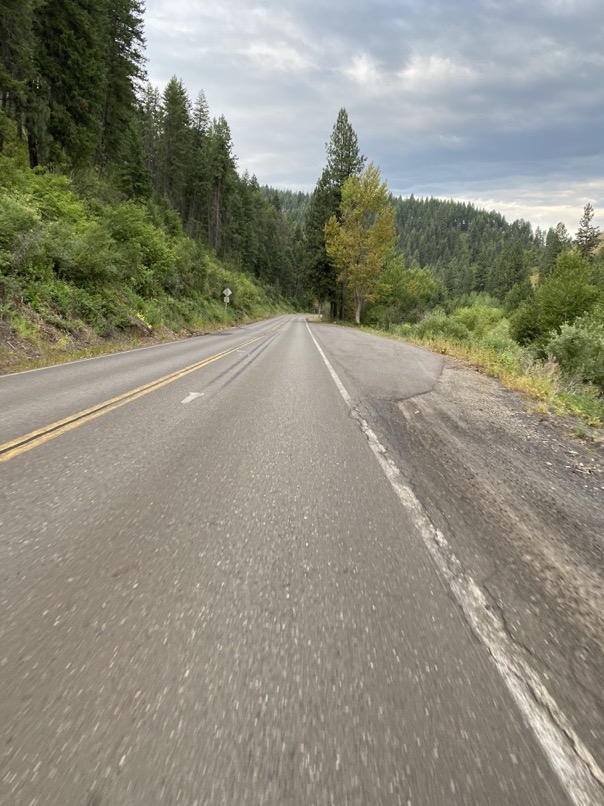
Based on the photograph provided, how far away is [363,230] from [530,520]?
34528 mm

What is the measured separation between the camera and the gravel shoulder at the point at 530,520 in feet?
6.62

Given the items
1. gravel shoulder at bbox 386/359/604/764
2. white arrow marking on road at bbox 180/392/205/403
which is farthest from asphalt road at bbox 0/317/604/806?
white arrow marking on road at bbox 180/392/205/403

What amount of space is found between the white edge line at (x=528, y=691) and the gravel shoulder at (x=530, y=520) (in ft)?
0.19

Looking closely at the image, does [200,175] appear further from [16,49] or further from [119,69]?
[16,49]

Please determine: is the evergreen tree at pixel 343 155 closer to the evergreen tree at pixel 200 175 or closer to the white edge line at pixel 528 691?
the evergreen tree at pixel 200 175

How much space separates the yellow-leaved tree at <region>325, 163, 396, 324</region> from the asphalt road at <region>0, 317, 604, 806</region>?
3308cm

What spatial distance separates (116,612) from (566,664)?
2217mm

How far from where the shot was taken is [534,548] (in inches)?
118

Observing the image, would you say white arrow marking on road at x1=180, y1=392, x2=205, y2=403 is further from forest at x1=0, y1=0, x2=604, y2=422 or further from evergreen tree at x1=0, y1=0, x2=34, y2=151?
evergreen tree at x1=0, y1=0, x2=34, y2=151

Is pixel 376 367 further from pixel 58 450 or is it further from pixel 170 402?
pixel 58 450

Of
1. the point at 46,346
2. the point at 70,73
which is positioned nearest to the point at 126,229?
the point at 46,346

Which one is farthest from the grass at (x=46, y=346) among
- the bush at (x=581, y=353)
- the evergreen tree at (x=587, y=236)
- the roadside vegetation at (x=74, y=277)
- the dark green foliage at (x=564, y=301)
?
the evergreen tree at (x=587, y=236)

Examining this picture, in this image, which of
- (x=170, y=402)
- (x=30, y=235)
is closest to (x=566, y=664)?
(x=170, y=402)

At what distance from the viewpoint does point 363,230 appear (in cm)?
3425
